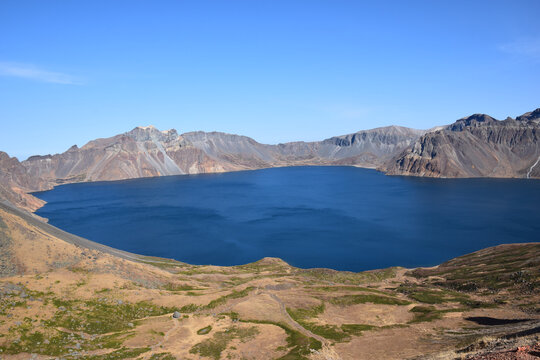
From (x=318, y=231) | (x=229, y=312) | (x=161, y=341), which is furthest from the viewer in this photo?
(x=318, y=231)

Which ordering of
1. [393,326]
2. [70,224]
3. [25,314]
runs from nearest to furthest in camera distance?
[25,314], [393,326], [70,224]

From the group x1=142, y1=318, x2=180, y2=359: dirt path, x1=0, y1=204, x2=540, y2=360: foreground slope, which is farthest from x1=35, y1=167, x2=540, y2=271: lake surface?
x1=142, y1=318, x2=180, y2=359: dirt path

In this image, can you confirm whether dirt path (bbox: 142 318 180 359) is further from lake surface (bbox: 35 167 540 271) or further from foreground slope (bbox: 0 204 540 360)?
lake surface (bbox: 35 167 540 271)

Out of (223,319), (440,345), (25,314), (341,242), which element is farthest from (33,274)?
(341,242)

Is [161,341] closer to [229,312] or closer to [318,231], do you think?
[229,312]

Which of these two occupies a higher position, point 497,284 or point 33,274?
point 33,274

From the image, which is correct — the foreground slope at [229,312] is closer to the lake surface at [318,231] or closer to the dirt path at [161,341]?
the dirt path at [161,341]

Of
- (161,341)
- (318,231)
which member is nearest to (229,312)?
(161,341)

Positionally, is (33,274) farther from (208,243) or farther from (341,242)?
(341,242)
